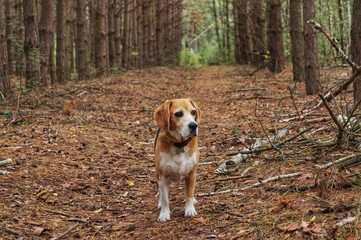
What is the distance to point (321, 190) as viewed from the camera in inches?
161

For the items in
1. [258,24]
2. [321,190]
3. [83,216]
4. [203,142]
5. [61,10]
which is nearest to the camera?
[321,190]

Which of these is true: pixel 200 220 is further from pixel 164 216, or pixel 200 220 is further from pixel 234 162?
pixel 234 162

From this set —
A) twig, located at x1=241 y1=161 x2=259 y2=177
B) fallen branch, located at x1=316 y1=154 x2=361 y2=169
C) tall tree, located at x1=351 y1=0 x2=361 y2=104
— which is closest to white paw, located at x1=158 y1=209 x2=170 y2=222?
twig, located at x1=241 y1=161 x2=259 y2=177

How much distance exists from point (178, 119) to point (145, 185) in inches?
75.2

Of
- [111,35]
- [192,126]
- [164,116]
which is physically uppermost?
[111,35]

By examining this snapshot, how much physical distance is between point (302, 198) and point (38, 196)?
293 centimetres

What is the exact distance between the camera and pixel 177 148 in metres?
4.55

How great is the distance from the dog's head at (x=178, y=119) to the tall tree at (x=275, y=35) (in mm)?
15228

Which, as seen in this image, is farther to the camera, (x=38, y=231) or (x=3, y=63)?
(x=3, y=63)

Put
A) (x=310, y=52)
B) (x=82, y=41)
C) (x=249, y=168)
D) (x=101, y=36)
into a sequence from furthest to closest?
1. (x=101, y=36)
2. (x=82, y=41)
3. (x=310, y=52)
4. (x=249, y=168)

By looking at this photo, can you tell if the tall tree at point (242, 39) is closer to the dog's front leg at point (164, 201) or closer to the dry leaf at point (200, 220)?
the dog's front leg at point (164, 201)

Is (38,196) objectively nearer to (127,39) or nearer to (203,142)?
(203,142)

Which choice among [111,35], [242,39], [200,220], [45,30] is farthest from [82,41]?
[242,39]

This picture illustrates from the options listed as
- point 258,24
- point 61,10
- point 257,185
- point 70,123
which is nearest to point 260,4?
point 258,24
